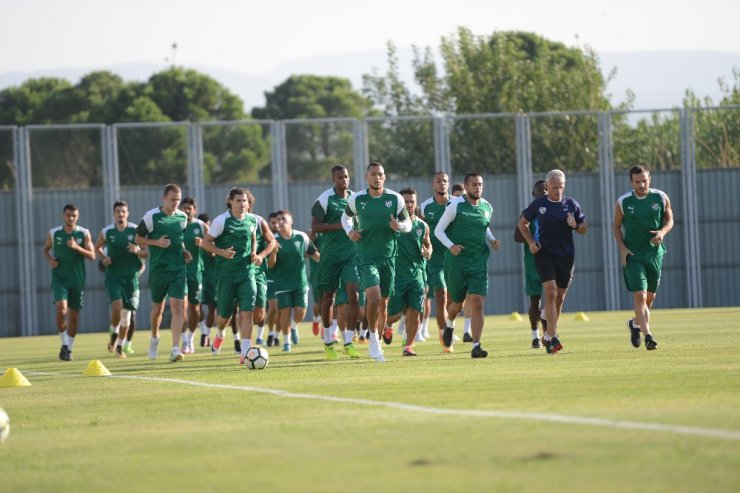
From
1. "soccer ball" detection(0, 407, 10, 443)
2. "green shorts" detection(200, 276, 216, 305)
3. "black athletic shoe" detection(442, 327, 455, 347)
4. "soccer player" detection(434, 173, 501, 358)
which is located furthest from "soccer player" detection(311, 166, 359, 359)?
"soccer ball" detection(0, 407, 10, 443)

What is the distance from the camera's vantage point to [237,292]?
1952cm

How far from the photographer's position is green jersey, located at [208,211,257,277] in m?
19.4

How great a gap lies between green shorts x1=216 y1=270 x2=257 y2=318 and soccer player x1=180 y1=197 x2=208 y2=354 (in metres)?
5.38

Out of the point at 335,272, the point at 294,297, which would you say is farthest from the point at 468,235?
the point at 294,297

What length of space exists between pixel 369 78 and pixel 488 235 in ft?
148

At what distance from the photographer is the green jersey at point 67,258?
25.4 metres

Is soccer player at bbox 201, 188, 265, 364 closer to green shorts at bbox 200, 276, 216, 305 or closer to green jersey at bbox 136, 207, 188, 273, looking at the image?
green jersey at bbox 136, 207, 188, 273

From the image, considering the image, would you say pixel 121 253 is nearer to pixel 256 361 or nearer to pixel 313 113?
pixel 256 361

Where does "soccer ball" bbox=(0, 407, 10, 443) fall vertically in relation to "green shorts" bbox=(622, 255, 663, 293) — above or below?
below

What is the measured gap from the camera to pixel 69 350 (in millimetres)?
24438

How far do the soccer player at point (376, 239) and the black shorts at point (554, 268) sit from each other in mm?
1732

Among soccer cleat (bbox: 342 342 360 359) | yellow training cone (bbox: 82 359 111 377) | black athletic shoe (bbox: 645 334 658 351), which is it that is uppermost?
black athletic shoe (bbox: 645 334 658 351)

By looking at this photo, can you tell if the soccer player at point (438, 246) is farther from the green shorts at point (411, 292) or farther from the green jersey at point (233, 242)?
the green jersey at point (233, 242)

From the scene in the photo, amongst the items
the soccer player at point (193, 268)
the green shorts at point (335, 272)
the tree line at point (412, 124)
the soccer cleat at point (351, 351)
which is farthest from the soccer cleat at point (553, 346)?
the tree line at point (412, 124)
